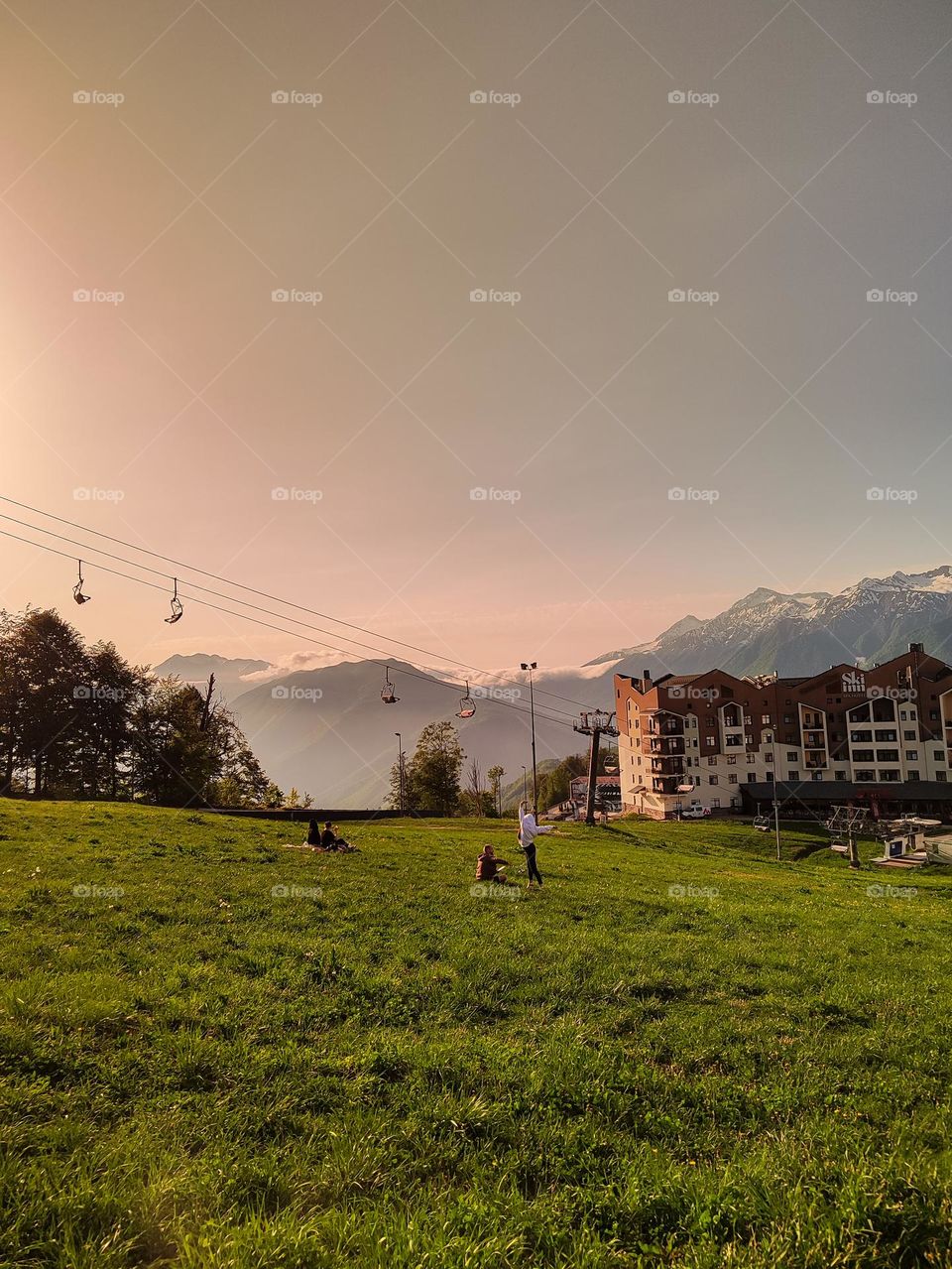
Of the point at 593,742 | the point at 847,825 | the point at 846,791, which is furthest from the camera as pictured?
the point at 846,791

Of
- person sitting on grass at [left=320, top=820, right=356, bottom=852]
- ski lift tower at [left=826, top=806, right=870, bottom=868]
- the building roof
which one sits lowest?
ski lift tower at [left=826, top=806, right=870, bottom=868]

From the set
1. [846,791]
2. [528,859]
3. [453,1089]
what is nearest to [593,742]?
[528,859]

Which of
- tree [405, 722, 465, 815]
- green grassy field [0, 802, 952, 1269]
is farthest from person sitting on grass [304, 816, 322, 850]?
tree [405, 722, 465, 815]

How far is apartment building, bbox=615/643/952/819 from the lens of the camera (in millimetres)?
111125

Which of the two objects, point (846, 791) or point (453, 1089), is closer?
point (453, 1089)

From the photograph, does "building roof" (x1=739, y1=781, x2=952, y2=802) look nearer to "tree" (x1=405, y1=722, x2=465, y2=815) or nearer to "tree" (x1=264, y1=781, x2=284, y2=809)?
"tree" (x1=405, y1=722, x2=465, y2=815)

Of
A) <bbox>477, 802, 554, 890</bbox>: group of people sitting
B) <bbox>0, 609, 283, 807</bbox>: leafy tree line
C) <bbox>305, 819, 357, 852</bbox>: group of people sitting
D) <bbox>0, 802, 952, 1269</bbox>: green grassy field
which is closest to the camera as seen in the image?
<bbox>0, 802, 952, 1269</bbox>: green grassy field

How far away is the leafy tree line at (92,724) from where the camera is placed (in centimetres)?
6494

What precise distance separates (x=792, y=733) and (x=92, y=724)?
4541 inches

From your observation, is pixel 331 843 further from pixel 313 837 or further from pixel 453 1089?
pixel 453 1089

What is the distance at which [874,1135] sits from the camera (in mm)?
6688

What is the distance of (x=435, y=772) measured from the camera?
10562 centimetres

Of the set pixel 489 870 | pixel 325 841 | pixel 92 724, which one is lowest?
pixel 325 841

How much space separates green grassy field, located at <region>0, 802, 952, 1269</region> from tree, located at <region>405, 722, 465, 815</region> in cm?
9113
